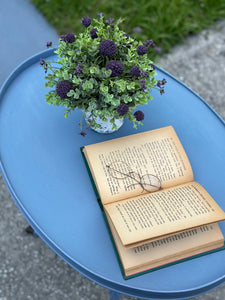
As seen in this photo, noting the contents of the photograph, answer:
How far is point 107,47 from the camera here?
0.91m

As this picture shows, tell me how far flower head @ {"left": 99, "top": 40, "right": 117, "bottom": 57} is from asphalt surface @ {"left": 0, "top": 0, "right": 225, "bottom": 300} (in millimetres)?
1104

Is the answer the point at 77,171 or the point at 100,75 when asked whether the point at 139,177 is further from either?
the point at 100,75

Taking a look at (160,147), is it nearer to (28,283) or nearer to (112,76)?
(112,76)

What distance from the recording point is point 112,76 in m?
0.94

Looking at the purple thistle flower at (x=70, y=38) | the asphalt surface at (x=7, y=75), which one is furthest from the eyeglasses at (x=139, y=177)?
the asphalt surface at (x=7, y=75)

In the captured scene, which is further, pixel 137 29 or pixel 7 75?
pixel 137 29

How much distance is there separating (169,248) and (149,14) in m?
1.94

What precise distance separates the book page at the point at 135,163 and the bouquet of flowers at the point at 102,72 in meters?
0.14


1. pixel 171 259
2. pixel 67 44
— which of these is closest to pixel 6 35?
pixel 67 44

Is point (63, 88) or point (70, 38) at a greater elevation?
point (70, 38)

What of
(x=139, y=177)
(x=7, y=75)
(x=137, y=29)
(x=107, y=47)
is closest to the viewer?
(x=107, y=47)

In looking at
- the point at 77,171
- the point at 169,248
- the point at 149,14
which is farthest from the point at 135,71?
the point at 149,14

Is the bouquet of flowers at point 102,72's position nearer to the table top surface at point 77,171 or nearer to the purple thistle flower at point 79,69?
the purple thistle flower at point 79,69

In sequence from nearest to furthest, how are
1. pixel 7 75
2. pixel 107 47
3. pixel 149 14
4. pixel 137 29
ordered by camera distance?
pixel 107 47 < pixel 7 75 < pixel 137 29 < pixel 149 14
